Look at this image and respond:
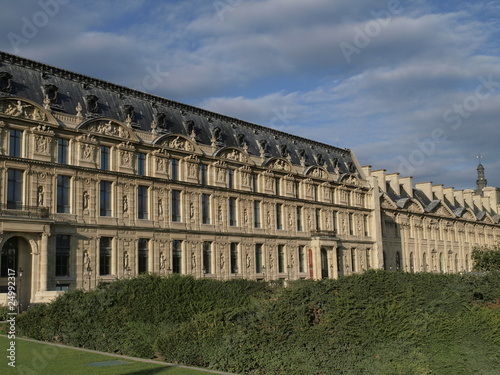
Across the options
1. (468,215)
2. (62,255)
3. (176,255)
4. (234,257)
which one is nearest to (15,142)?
(62,255)

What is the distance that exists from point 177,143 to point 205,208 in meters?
7.31

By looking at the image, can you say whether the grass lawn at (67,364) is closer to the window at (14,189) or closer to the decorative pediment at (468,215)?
→ the window at (14,189)

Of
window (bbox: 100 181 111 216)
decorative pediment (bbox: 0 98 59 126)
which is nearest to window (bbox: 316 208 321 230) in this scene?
window (bbox: 100 181 111 216)

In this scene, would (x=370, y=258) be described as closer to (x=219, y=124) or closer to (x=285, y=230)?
(x=285, y=230)

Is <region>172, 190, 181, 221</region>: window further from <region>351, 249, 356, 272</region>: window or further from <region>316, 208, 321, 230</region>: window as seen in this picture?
<region>351, 249, 356, 272</region>: window

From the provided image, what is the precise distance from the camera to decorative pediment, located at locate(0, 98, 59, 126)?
1636 inches

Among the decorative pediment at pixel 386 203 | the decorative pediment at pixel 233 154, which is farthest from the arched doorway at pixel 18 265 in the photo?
the decorative pediment at pixel 386 203

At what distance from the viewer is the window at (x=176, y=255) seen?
5241cm

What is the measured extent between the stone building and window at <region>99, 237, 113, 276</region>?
0.28 ft

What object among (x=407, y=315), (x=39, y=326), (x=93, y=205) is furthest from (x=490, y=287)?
(x=93, y=205)

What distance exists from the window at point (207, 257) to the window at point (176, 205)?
4186 mm

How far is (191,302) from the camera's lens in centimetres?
2716

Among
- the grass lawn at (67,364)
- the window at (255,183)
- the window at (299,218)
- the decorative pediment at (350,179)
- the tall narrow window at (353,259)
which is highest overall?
the decorative pediment at (350,179)

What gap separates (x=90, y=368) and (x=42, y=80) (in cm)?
3390
